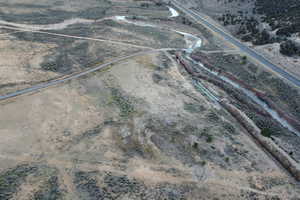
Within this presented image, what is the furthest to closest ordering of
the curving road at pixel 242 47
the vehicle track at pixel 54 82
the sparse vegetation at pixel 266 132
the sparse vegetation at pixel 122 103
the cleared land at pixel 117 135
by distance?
the curving road at pixel 242 47 < the vehicle track at pixel 54 82 < the sparse vegetation at pixel 122 103 < the sparse vegetation at pixel 266 132 < the cleared land at pixel 117 135

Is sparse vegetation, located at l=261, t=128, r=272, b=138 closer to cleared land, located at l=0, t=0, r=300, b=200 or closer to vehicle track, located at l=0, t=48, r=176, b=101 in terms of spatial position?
cleared land, located at l=0, t=0, r=300, b=200

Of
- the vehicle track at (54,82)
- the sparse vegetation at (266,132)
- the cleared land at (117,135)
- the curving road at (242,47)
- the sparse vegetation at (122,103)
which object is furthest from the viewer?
the curving road at (242,47)

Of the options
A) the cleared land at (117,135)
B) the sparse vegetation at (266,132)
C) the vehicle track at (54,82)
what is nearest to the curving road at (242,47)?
the cleared land at (117,135)

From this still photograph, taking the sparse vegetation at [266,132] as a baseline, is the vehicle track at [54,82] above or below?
above

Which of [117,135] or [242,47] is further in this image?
[242,47]

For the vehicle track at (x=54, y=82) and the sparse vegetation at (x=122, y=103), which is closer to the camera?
the sparse vegetation at (x=122, y=103)

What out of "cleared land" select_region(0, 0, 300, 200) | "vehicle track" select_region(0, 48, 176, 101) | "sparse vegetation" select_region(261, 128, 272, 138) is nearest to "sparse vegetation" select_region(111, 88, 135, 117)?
"cleared land" select_region(0, 0, 300, 200)

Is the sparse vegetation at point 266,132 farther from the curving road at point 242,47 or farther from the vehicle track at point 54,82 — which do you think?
the vehicle track at point 54,82

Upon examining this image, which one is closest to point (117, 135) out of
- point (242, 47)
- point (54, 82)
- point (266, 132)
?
point (54, 82)

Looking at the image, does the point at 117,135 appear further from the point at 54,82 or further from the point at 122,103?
the point at 54,82

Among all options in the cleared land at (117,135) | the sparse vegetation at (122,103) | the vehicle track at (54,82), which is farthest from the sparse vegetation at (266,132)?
the vehicle track at (54,82)

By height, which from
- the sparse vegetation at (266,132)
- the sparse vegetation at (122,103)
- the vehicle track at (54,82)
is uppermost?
the vehicle track at (54,82)

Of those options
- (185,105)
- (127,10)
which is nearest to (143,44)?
(185,105)
